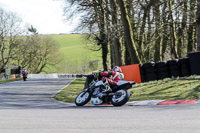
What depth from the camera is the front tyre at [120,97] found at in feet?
34.7

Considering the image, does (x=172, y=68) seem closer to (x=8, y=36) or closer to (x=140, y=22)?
(x=140, y=22)

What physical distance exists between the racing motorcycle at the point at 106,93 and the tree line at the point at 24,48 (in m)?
49.8

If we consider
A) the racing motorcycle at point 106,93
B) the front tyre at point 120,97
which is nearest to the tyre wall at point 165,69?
the racing motorcycle at point 106,93

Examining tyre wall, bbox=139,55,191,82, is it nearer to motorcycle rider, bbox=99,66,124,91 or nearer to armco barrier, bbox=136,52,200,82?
armco barrier, bbox=136,52,200,82

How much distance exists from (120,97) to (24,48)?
5534 cm

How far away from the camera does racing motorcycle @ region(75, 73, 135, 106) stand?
35.3 ft

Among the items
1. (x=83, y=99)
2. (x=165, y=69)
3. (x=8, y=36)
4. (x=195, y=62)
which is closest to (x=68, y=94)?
(x=165, y=69)

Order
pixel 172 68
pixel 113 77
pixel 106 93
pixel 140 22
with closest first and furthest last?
pixel 106 93 < pixel 113 77 < pixel 172 68 < pixel 140 22

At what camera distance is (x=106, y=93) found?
11508 mm

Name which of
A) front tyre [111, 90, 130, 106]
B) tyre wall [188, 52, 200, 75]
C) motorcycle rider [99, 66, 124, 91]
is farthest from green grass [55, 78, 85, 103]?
tyre wall [188, 52, 200, 75]

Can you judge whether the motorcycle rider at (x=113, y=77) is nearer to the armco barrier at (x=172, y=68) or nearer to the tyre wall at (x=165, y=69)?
the armco barrier at (x=172, y=68)

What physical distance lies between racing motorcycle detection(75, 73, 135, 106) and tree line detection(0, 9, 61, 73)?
49.8 m
